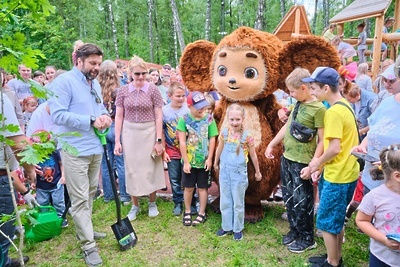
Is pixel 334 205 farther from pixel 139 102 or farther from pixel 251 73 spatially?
pixel 139 102

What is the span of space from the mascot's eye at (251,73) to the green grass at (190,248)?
167 cm

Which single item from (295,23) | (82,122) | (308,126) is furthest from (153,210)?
(295,23)

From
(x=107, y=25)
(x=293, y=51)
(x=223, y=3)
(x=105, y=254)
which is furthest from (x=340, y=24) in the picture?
(x=107, y=25)

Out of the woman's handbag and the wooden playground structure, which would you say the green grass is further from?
the wooden playground structure

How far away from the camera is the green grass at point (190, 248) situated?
321 cm

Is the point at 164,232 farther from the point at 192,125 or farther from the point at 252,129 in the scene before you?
the point at 252,129

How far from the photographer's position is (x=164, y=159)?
4.16 meters

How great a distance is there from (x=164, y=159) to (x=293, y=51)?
6.41ft

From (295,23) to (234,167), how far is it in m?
5.26

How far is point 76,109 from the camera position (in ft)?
10.1

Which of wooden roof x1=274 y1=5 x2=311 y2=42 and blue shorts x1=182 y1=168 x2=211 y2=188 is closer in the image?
blue shorts x1=182 y1=168 x2=211 y2=188

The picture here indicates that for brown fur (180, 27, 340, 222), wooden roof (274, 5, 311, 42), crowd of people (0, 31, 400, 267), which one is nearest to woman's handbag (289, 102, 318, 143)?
crowd of people (0, 31, 400, 267)

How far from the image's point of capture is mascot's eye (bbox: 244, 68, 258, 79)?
12.1ft

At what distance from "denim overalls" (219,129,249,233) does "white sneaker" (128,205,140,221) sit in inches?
46.5
